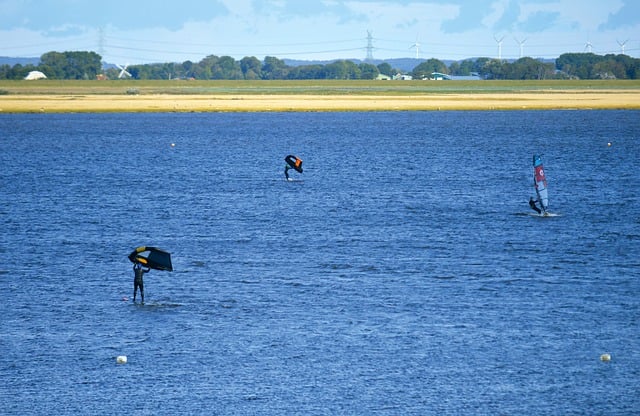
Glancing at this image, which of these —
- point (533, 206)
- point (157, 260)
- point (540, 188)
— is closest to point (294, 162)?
point (540, 188)

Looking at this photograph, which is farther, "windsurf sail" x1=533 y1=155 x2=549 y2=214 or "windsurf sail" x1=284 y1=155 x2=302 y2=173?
"windsurf sail" x1=284 y1=155 x2=302 y2=173

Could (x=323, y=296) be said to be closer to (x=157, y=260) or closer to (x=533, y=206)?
(x=157, y=260)

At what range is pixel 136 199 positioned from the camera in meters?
71.8

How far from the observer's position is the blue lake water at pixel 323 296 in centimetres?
2880

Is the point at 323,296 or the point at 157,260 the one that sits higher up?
the point at 157,260

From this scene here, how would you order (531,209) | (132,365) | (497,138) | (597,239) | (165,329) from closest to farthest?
1. (132,365)
2. (165,329)
3. (597,239)
4. (531,209)
5. (497,138)

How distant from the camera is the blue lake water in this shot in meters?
28.8

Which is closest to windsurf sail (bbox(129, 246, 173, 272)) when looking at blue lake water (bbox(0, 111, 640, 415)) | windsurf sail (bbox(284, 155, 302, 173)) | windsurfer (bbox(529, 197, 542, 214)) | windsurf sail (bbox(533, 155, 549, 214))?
A: blue lake water (bbox(0, 111, 640, 415))

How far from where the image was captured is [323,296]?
38.9 meters

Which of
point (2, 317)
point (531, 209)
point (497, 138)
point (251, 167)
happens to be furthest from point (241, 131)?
point (2, 317)

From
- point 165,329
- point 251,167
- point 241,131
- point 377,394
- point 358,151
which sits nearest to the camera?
point 377,394

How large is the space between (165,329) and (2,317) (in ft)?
18.8

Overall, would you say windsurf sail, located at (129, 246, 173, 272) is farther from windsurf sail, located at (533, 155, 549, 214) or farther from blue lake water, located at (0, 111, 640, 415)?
windsurf sail, located at (533, 155, 549, 214)

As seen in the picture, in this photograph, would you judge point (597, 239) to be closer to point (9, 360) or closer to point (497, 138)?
point (9, 360)
